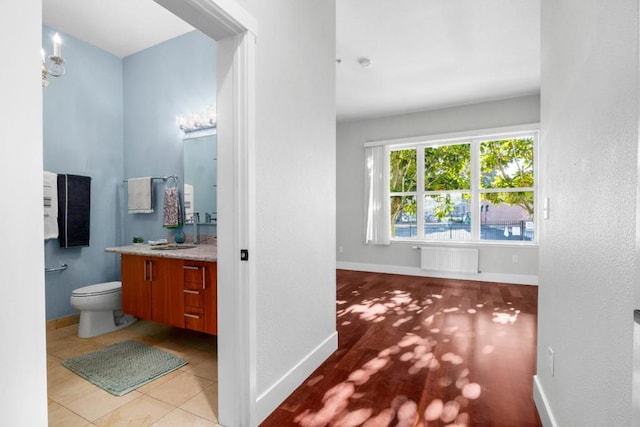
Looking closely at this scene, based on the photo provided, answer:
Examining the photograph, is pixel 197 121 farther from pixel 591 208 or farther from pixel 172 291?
pixel 591 208

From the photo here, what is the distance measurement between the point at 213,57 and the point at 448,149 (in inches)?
158

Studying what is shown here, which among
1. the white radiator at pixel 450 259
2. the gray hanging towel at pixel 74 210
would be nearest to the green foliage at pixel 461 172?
the white radiator at pixel 450 259

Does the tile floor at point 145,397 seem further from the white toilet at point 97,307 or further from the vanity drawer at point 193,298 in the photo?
the vanity drawer at point 193,298

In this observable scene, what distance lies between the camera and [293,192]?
201 centimetres

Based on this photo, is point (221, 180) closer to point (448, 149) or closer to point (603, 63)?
point (603, 63)

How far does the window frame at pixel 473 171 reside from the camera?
4863 mm

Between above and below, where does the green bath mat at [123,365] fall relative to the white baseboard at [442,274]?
→ below

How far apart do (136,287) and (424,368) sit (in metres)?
2.38

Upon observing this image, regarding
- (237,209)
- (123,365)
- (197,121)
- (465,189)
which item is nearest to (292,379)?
(237,209)

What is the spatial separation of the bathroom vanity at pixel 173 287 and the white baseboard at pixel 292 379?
0.66 metres

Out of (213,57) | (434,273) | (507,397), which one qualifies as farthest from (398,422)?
(434,273)

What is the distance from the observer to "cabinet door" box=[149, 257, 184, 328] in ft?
8.00

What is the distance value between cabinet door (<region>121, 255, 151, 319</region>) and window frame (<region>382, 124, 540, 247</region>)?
4195mm

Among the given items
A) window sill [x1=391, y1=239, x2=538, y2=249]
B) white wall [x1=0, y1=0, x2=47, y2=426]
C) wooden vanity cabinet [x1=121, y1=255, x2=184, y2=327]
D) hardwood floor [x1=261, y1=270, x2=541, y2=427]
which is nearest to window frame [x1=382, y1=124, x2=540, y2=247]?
window sill [x1=391, y1=239, x2=538, y2=249]
